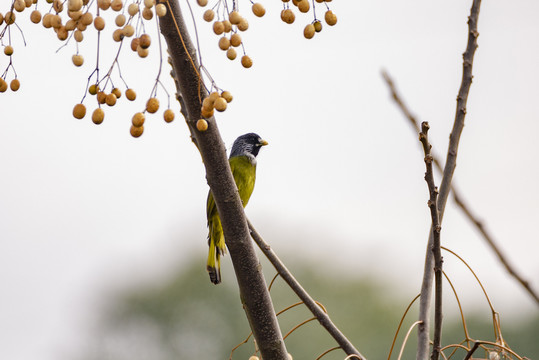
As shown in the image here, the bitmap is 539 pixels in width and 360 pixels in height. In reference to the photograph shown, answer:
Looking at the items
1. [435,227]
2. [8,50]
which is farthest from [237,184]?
[435,227]

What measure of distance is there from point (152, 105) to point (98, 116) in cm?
14

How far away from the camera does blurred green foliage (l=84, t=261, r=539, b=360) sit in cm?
2283

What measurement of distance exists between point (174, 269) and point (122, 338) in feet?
9.73

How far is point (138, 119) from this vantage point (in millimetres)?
1899

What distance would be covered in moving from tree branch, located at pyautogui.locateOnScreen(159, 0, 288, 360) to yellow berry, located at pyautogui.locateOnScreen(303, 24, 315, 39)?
0.36 metres

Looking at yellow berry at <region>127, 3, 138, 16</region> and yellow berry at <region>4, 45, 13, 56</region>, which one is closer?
yellow berry at <region>127, 3, 138, 16</region>

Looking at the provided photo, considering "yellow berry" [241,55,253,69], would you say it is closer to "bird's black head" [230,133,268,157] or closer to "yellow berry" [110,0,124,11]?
"yellow berry" [110,0,124,11]

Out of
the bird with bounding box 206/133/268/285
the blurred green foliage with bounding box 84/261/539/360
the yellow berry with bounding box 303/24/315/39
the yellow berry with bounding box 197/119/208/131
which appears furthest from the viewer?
the blurred green foliage with bounding box 84/261/539/360

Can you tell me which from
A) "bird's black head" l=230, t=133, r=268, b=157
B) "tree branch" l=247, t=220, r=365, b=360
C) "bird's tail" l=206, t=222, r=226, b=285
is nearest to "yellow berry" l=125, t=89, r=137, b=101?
"tree branch" l=247, t=220, r=365, b=360

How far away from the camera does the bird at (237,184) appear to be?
4.89 metres

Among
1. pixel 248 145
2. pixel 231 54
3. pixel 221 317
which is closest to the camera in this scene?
pixel 231 54

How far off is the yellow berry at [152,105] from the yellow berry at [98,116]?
12 cm

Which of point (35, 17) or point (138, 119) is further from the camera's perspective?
point (35, 17)

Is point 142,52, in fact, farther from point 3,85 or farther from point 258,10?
point 3,85
